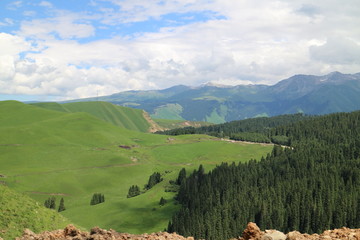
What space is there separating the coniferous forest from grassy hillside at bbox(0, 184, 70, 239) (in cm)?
6732

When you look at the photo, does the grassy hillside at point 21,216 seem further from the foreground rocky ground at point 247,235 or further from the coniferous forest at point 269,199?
the coniferous forest at point 269,199

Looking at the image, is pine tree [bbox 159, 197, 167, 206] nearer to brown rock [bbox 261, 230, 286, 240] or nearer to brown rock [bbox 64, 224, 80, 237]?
brown rock [bbox 64, 224, 80, 237]

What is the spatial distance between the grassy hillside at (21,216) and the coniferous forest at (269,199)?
67.3m

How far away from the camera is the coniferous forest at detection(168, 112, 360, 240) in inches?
4422

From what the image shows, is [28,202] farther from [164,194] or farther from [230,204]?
[164,194]

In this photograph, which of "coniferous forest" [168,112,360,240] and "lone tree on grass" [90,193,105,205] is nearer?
"coniferous forest" [168,112,360,240]

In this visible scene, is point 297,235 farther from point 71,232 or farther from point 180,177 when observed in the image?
point 180,177

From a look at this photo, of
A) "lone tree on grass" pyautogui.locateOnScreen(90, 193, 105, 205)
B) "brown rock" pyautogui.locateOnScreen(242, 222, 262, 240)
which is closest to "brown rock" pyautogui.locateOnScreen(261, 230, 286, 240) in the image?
"brown rock" pyautogui.locateOnScreen(242, 222, 262, 240)

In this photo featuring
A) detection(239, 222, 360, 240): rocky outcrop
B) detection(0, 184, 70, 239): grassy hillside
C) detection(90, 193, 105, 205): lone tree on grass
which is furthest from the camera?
detection(90, 193, 105, 205): lone tree on grass

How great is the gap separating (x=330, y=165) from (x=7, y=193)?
173117 mm

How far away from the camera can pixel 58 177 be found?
170750mm

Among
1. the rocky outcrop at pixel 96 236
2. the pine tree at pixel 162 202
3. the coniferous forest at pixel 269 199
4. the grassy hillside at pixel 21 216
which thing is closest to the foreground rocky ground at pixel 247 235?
the rocky outcrop at pixel 96 236

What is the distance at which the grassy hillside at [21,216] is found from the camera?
123ft

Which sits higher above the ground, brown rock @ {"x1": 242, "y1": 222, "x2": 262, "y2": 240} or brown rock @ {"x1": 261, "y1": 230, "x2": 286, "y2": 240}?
brown rock @ {"x1": 261, "y1": 230, "x2": 286, "y2": 240}
